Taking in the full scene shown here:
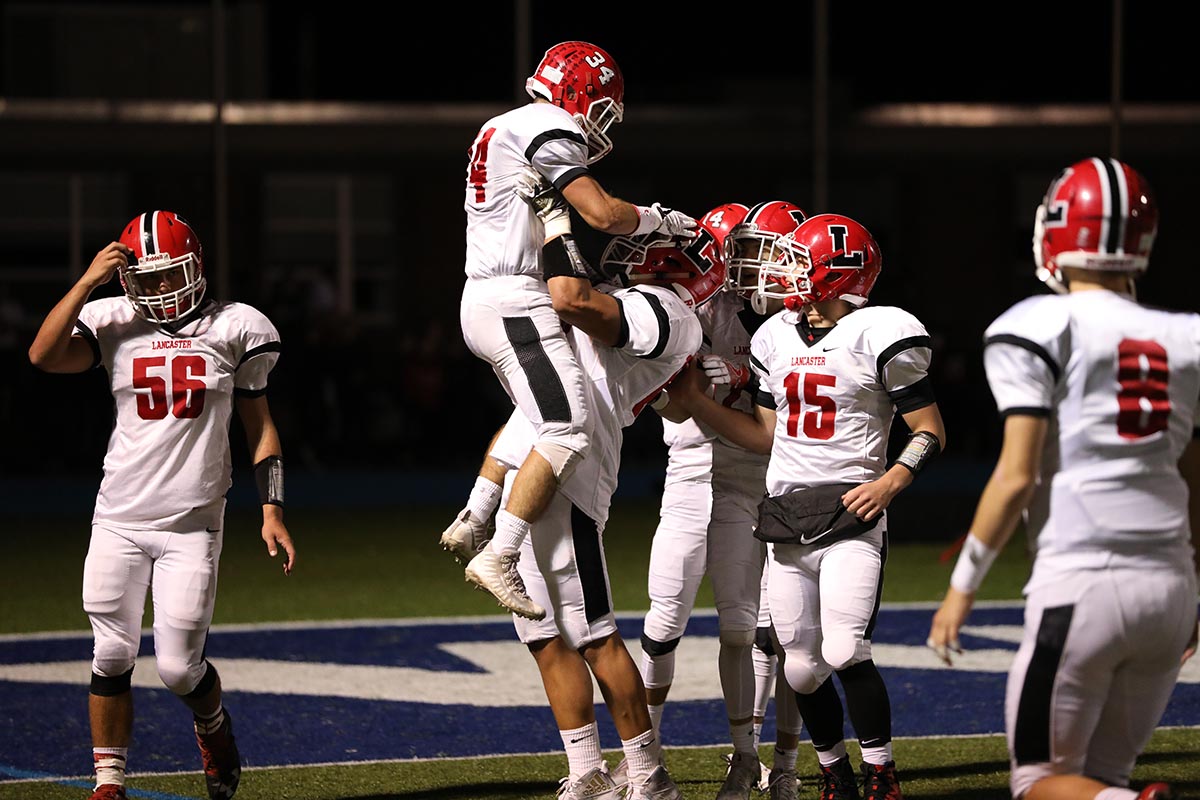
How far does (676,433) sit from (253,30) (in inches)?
819

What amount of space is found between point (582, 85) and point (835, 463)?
1446mm

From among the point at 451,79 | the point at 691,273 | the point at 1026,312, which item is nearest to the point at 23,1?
the point at 451,79

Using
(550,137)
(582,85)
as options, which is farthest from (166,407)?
(582,85)

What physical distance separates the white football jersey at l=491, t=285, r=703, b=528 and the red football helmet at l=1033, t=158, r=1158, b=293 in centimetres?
147

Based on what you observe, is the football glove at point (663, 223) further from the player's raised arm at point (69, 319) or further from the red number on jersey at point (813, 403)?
the player's raised arm at point (69, 319)

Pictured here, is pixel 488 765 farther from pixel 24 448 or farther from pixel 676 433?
pixel 24 448

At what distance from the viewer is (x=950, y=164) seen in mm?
26094

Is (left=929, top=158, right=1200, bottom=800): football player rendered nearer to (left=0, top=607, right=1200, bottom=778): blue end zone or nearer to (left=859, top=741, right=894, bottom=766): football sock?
(left=859, top=741, right=894, bottom=766): football sock

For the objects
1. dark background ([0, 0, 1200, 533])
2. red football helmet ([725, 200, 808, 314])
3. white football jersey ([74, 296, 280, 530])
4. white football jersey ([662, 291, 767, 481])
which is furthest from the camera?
dark background ([0, 0, 1200, 533])

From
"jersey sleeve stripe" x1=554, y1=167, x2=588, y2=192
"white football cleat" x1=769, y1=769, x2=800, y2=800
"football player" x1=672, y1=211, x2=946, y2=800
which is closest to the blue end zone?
"white football cleat" x1=769, y1=769, x2=800, y2=800

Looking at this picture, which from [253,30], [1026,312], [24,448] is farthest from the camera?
[253,30]

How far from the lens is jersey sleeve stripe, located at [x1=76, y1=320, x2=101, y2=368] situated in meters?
5.50

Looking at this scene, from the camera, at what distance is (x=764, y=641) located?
5918 mm

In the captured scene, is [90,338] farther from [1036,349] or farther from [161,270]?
[1036,349]
